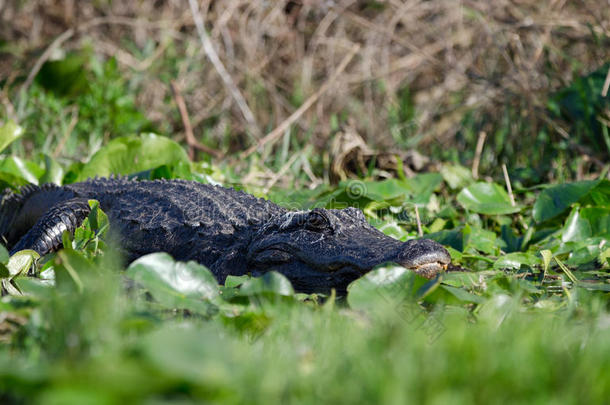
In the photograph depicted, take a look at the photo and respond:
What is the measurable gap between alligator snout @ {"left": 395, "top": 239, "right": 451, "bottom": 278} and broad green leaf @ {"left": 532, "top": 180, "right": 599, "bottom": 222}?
4.53ft

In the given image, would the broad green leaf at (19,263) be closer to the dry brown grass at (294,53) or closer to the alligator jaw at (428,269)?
the alligator jaw at (428,269)

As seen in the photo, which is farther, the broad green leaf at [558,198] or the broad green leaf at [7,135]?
the broad green leaf at [7,135]

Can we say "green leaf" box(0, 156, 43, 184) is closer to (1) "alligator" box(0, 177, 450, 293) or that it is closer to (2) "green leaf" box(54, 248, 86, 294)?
(1) "alligator" box(0, 177, 450, 293)

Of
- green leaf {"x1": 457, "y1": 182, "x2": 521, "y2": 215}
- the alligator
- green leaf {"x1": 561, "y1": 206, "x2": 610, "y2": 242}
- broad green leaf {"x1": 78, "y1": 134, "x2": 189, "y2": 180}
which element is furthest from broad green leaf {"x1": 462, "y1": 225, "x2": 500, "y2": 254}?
broad green leaf {"x1": 78, "y1": 134, "x2": 189, "y2": 180}

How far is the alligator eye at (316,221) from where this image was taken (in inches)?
104

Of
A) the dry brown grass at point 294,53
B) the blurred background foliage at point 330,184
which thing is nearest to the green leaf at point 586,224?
the blurred background foliage at point 330,184

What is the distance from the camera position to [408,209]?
12.4ft

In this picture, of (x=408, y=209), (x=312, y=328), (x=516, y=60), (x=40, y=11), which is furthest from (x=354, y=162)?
(x=40, y=11)

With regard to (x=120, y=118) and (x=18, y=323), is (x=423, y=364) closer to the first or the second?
(x=18, y=323)

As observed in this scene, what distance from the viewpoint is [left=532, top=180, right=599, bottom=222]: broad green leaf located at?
334 centimetres

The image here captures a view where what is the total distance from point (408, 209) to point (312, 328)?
256 cm

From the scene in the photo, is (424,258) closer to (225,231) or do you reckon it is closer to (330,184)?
(225,231)

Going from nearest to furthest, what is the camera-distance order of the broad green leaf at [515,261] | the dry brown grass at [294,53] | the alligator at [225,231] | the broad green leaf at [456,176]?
the alligator at [225,231] < the broad green leaf at [515,261] < the broad green leaf at [456,176] < the dry brown grass at [294,53]

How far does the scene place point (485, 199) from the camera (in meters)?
3.66
